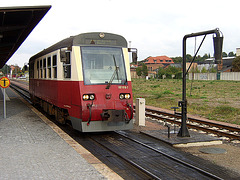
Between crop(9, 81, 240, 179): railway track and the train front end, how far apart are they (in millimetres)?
558

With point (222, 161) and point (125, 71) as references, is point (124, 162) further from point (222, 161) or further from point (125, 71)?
point (125, 71)

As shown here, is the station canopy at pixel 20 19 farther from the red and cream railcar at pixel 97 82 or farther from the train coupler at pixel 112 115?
the train coupler at pixel 112 115

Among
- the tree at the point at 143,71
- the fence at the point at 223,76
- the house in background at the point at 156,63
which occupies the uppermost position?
the house in background at the point at 156,63

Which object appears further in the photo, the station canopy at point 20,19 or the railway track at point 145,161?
the station canopy at point 20,19

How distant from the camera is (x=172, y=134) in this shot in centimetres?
966

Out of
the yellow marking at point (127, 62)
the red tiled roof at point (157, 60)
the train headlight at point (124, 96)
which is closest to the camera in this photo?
the train headlight at point (124, 96)

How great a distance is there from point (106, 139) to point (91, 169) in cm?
341

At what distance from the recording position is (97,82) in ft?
29.3

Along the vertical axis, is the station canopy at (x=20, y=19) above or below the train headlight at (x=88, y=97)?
above

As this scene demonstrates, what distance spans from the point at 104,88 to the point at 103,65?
2.39 feet

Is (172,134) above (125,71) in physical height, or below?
below

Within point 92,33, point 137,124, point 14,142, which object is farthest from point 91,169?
point 137,124

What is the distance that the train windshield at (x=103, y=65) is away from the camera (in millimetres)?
8930

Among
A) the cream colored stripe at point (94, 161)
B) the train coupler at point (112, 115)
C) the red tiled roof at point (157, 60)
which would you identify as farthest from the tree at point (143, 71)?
the cream colored stripe at point (94, 161)
